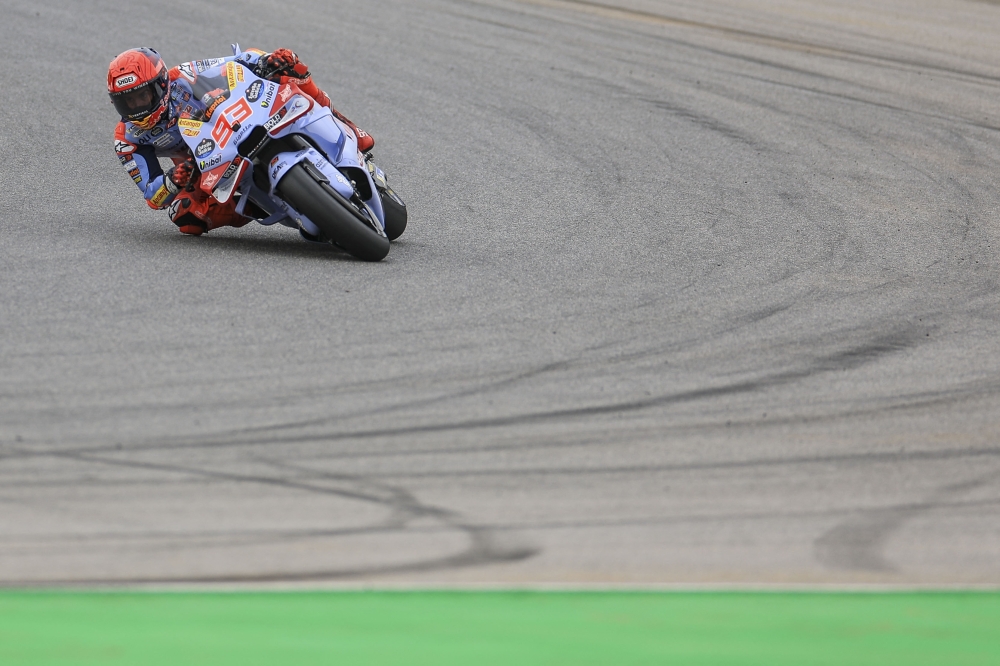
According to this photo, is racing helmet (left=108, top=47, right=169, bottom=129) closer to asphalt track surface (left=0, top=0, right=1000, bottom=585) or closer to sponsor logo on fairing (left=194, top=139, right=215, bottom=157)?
sponsor logo on fairing (left=194, top=139, right=215, bottom=157)

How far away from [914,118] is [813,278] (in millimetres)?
5841

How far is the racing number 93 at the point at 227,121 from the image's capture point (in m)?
8.18

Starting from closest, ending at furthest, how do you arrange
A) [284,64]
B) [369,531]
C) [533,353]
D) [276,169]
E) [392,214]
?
[369,531] → [533,353] → [276,169] → [284,64] → [392,214]

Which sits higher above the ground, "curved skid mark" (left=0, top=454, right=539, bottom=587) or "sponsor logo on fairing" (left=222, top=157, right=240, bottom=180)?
"sponsor logo on fairing" (left=222, top=157, right=240, bottom=180)

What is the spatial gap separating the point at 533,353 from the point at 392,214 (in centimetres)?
261

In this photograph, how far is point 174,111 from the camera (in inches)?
331

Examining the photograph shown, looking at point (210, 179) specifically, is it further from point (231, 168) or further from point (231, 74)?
point (231, 74)

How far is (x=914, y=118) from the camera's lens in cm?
1350

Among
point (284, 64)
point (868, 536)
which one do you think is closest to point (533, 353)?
point (868, 536)

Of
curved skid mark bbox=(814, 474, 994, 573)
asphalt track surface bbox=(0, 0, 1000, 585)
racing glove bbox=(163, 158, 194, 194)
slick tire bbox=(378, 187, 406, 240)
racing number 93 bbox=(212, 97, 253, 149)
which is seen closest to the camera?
curved skid mark bbox=(814, 474, 994, 573)

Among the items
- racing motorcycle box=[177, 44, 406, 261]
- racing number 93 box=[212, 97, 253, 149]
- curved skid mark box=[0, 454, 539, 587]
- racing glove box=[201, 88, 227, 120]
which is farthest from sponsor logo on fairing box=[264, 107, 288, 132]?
curved skid mark box=[0, 454, 539, 587]

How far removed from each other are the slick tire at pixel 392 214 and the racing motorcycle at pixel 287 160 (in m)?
0.35

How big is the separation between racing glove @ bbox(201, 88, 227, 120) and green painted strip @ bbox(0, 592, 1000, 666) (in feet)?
15.9

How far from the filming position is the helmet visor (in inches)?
320
